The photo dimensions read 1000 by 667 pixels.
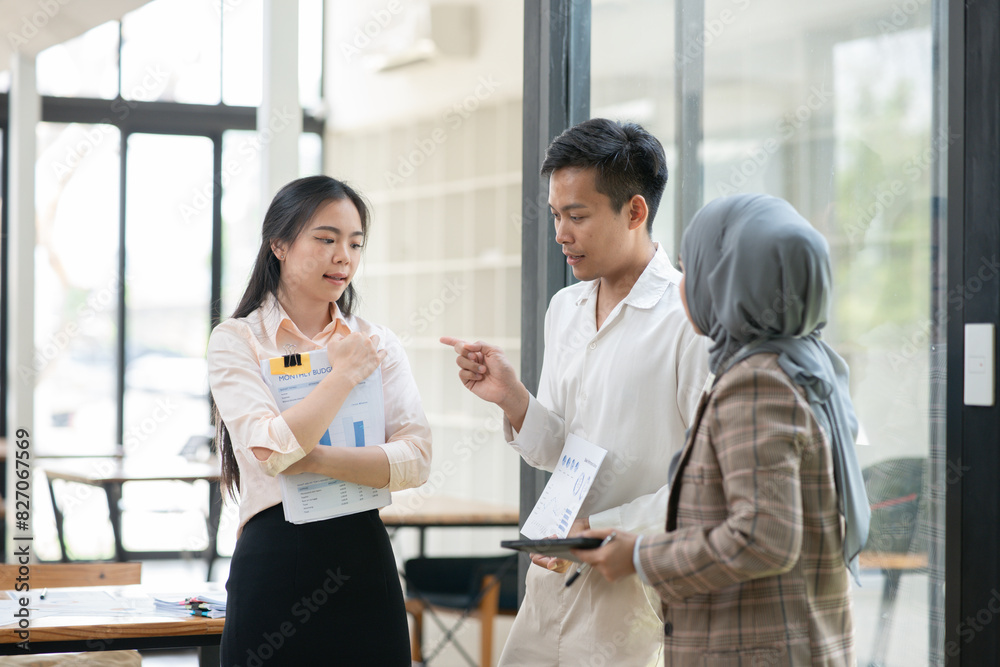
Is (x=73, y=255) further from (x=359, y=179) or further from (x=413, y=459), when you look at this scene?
(x=413, y=459)

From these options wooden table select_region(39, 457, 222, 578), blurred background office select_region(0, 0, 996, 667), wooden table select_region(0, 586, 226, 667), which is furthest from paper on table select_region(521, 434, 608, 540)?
wooden table select_region(39, 457, 222, 578)

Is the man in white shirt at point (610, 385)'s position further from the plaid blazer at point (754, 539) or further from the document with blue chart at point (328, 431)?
the plaid blazer at point (754, 539)

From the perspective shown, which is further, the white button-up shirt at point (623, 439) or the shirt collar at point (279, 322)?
the shirt collar at point (279, 322)

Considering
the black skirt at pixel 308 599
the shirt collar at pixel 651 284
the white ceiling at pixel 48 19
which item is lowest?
the black skirt at pixel 308 599

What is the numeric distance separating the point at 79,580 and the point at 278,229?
128cm

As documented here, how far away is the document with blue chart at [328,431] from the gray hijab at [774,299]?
80 cm

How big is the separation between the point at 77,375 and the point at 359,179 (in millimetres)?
2562

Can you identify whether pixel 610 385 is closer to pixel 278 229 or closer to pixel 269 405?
pixel 269 405

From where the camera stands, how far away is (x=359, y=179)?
740cm

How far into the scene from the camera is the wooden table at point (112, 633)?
2002mm

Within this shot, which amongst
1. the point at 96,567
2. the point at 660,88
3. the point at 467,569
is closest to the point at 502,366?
the point at 660,88

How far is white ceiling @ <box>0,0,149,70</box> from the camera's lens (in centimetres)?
441

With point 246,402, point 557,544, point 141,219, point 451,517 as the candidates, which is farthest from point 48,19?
point 557,544

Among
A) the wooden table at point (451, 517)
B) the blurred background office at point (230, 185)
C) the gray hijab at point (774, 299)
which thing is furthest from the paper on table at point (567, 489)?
the wooden table at point (451, 517)
